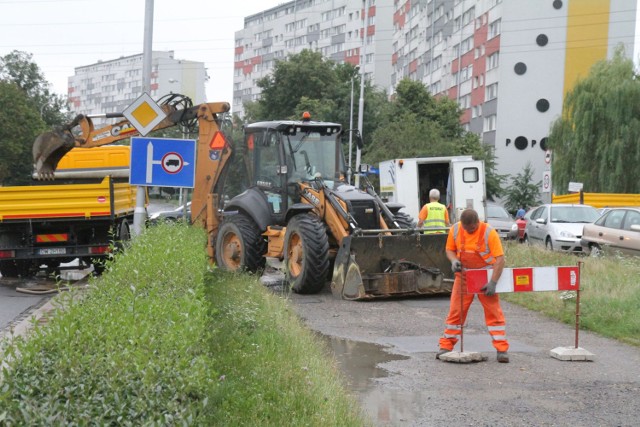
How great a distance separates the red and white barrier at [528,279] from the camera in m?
9.72

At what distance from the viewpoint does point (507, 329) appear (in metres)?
12.0

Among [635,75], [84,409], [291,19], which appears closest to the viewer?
[84,409]

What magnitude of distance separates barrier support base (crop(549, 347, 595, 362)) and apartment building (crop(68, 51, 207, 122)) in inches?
5219

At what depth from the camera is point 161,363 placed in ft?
15.0

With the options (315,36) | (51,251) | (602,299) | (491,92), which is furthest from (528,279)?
(315,36)

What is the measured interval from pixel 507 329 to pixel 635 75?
37.5m

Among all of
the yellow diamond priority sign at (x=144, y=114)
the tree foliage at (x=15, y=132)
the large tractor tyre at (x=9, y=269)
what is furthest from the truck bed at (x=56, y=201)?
the tree foliage at (x=15, y=132)

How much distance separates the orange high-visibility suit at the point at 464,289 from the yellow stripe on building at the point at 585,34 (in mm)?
57330

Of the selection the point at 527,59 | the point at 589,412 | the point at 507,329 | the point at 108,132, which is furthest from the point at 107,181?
the point at 527,59

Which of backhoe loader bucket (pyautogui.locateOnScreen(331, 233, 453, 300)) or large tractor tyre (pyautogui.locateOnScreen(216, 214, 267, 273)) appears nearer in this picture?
backhoe loader bucket (pyautogui.locateOnScreen(331, 233, 453, 300))

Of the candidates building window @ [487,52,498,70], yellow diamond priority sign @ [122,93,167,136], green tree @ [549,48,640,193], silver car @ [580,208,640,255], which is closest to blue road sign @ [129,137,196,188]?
yellow diamond priority sign @ [122,93,167,136]

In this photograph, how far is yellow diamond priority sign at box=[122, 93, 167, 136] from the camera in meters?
14.5

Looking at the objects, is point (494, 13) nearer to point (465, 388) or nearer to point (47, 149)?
point (47, 149)

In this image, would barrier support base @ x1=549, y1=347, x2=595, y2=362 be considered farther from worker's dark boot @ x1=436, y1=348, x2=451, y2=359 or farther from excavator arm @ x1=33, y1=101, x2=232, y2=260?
excavator arm @ x1=33, y1=101, x2=232, y2=260
